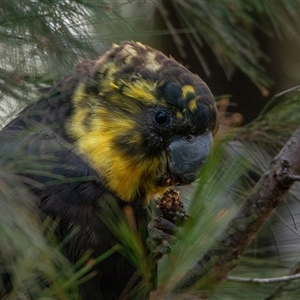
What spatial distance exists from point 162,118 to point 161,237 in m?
0.49

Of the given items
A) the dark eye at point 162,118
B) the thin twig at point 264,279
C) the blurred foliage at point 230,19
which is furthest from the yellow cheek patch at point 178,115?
the thin twig at point 264,279

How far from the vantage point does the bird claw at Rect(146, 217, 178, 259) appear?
1.20 metres

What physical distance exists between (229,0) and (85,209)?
621 millimetres

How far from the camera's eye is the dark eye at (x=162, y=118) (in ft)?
5.63

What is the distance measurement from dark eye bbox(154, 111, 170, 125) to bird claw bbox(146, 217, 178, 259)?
40 cm

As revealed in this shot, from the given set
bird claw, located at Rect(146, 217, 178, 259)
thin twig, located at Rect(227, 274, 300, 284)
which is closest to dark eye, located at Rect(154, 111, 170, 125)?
bird claw, located at Rect(146, 217, 178, 259)

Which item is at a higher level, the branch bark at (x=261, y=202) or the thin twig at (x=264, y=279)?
the branch bark at (x=261, y=202)

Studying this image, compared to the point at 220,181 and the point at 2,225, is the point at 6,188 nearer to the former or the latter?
the point at 2,225

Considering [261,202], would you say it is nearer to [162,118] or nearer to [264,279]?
[264,279]

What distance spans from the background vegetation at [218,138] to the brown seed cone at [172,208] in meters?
0.09

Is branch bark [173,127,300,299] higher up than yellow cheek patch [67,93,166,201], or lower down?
lower down

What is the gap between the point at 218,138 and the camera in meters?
1.56

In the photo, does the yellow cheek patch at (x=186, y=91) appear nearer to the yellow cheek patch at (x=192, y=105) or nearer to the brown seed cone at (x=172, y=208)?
the yellow cheek patch at (x=192, y=105)

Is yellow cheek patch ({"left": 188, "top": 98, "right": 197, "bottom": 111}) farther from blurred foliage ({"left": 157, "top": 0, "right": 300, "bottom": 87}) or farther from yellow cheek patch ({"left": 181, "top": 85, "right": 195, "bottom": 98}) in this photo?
blurred foliage ({"left": 157, "top": 0, "right": 300, "bottom": 87})
